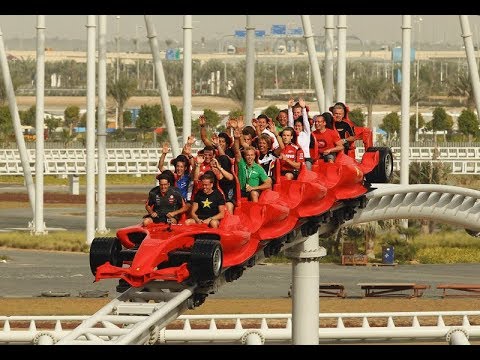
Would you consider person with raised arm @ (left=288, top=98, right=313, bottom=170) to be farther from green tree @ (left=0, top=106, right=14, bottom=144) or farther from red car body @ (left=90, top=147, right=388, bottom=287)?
green tree @ (left=0, top=106, right=14, bottom=144)

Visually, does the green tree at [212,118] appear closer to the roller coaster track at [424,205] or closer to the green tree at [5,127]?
the green tree at [5,127]

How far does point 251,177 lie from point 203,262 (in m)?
3.61

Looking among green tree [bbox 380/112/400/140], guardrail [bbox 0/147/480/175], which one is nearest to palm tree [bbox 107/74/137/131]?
green tree [bbox 380/112/400/140]

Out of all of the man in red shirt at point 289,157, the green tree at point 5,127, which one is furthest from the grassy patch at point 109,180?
the man in red shirt at point 289,157

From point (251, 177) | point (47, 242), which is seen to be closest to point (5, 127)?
point (47, 242)

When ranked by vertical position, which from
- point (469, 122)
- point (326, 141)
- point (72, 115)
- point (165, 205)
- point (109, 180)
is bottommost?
point (109, 180)

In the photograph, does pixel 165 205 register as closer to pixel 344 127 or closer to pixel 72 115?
pixel 344 127

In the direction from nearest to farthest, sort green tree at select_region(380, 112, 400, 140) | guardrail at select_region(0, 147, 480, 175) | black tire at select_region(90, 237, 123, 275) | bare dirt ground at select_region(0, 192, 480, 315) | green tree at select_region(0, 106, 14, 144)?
black tire at select_region(90, 237, 123, 275) → bare dirt ground at select_region(0, 192, 480, 315) → guardrail at select_region(0, 147, 480, 175) → green tree at select_region(0, 106, 14, 144) → green tree at select_region(380, 112, 400, 140)

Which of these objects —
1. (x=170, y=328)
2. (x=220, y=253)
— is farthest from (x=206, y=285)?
(x=170, y=328)

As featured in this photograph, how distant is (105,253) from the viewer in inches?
917

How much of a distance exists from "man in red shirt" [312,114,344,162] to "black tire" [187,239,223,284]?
644cm

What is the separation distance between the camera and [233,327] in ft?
120

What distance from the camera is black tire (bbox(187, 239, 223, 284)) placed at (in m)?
22.5

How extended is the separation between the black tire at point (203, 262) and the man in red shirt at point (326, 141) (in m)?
6.44
